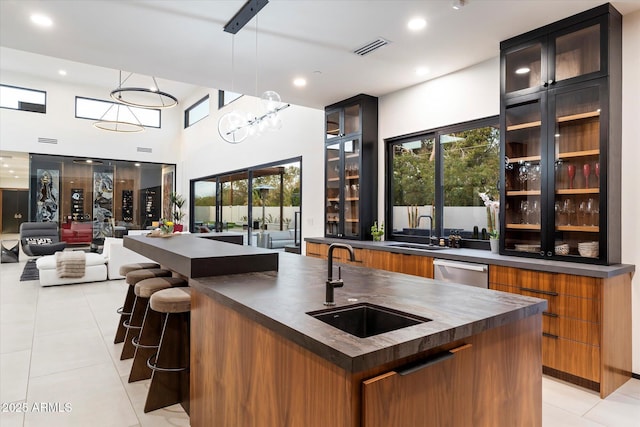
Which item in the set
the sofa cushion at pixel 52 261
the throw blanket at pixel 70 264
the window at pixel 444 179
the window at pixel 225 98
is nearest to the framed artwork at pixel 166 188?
the window at pixel 225 98

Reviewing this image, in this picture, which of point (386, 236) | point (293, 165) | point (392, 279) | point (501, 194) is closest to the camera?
point (392, 279)

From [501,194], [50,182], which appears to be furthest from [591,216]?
[50,182]

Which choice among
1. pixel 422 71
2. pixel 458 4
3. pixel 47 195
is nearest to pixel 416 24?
pixel 458 4

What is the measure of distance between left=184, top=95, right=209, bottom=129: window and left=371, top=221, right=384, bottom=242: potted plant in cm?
748

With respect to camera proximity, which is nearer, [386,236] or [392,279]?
[392,279]

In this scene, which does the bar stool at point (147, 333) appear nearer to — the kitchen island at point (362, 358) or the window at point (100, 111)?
the kitchen island at point (362, 358)

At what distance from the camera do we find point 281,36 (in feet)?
12.2

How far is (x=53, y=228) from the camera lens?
404 inches

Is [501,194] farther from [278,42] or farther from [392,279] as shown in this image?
[278,42]

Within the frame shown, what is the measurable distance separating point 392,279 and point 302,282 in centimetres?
63

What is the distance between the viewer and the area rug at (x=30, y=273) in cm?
751

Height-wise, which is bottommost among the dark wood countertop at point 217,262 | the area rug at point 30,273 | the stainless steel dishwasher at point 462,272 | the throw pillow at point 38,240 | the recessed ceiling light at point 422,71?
the area rug at point 30,273

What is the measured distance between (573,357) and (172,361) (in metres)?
3.16

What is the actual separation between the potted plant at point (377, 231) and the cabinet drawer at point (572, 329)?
8.31 feet
